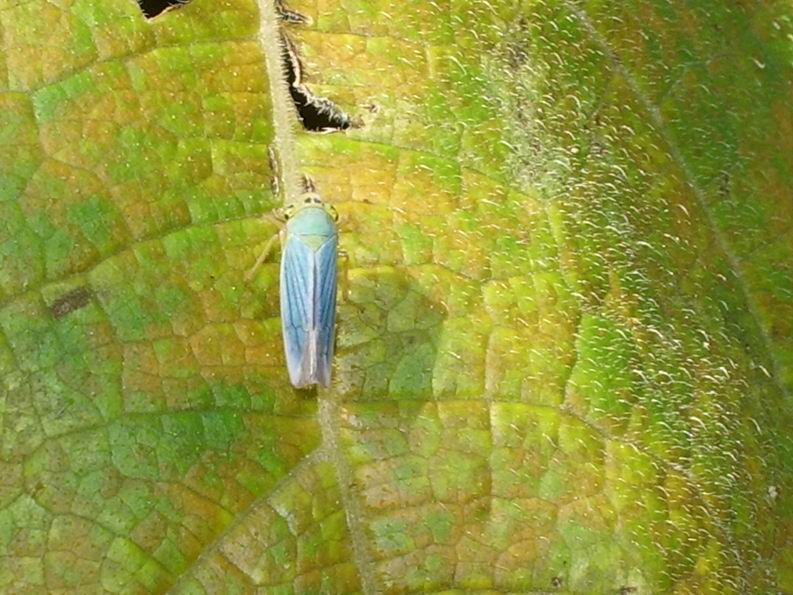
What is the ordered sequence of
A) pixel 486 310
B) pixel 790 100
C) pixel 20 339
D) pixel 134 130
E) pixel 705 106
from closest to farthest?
1. pixel 20 339
2. pixel 134 130
3. pixel 486 310
4. pixel 705 106
5. pixel 790 100

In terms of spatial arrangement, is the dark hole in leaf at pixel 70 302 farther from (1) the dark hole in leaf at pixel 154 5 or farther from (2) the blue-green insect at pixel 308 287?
(1) the dark hole in leaf at pixel 154 5

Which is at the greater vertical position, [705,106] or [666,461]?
[705,106]

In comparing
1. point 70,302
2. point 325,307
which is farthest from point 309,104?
point 70,302

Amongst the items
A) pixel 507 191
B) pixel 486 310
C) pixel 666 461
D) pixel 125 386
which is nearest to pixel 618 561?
pixel 666 461

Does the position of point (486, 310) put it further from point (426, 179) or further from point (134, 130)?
point (134, 130)

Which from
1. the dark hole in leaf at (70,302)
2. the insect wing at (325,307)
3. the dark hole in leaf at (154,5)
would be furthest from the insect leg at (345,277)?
the dark hole in leaf at (154,5)

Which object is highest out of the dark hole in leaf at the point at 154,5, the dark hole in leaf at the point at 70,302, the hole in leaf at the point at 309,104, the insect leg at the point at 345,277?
the dark hole in leaf at the point at 154,5

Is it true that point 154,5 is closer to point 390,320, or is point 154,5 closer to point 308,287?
→ point 308,287
